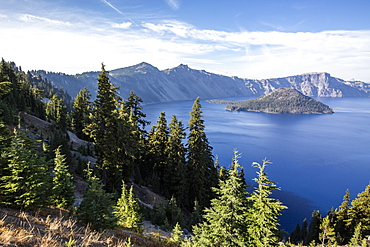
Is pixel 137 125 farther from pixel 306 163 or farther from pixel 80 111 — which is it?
pixel 306 163

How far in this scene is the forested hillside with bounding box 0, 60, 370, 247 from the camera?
10.2 m

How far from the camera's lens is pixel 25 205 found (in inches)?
389

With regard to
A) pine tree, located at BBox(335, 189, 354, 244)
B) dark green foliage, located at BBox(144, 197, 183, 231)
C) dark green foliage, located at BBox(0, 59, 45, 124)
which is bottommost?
pine tree, located at BBox(335, 189, 354, 244)

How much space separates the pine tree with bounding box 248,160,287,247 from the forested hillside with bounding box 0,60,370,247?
0.05m

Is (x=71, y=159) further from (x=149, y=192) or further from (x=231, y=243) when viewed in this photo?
(x=231, y=243)

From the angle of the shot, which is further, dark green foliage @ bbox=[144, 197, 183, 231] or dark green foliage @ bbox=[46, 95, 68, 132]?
dark green foliage @ bbox=[46, 95, 68, 132]

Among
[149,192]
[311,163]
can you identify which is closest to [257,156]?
[311,163]

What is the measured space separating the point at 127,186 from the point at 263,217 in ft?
65.0

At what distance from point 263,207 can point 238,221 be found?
4.82ft

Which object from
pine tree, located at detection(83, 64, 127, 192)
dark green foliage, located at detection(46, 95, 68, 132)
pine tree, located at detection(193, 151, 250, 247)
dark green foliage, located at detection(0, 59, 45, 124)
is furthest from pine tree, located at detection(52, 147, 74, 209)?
dark green foliage, located at detection(46, 95, 68, 132)

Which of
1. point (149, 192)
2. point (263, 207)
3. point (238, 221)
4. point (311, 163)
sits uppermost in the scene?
point (263, 207)

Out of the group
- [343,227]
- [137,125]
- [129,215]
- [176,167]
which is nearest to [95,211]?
[129,215]

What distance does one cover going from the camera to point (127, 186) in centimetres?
2697

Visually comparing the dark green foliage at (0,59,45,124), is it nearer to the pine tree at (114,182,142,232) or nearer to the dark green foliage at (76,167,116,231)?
the pine tree at (114,182,142,232)
